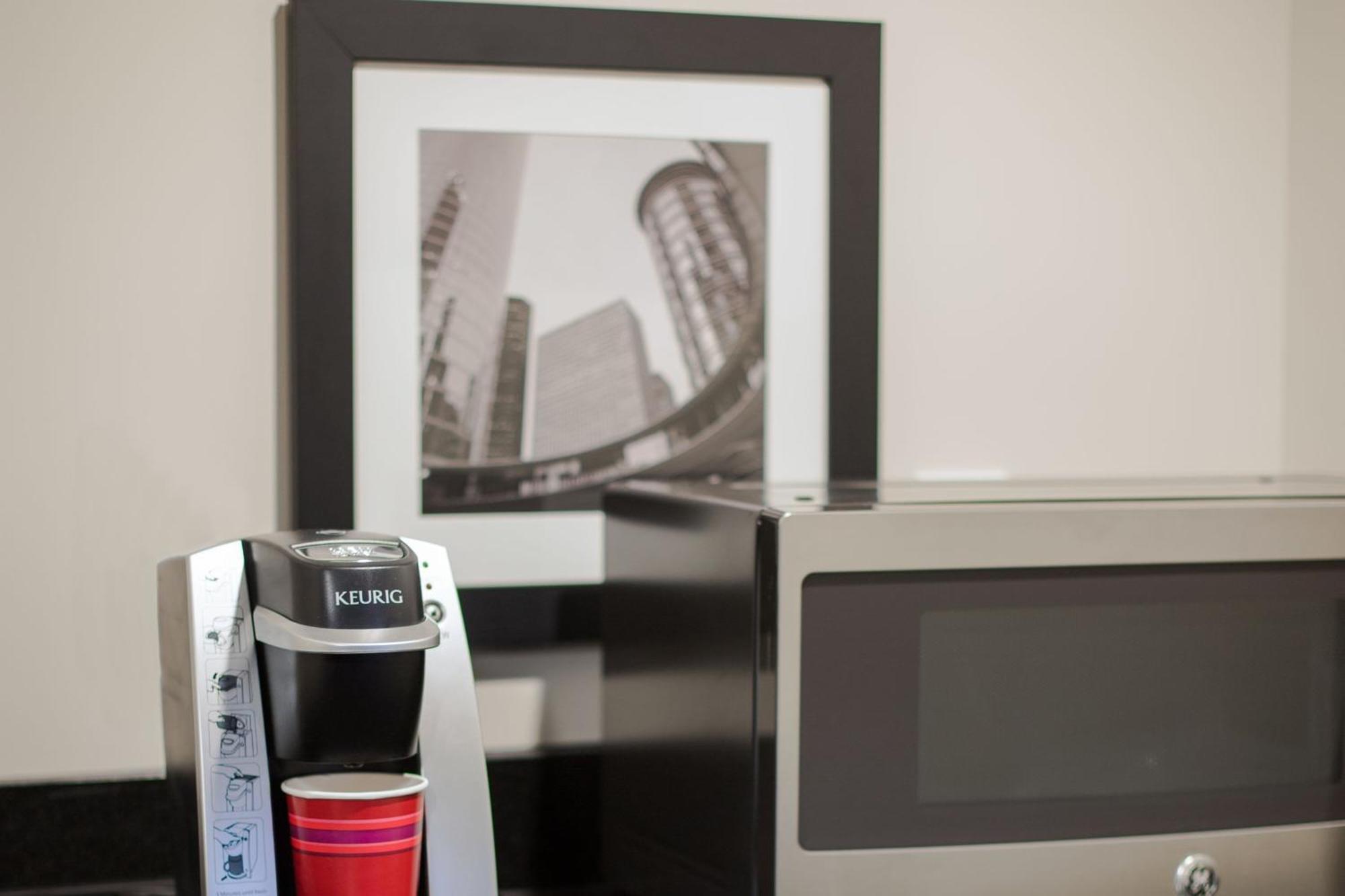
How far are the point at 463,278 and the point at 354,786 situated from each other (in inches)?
18.1

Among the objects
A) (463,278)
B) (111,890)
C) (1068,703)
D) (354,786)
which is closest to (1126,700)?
(1068,703)

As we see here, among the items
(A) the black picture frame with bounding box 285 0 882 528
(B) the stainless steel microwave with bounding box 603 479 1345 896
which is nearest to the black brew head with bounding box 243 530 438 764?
(B) the stainless steel microwave with bounding box 603 479 1345 896

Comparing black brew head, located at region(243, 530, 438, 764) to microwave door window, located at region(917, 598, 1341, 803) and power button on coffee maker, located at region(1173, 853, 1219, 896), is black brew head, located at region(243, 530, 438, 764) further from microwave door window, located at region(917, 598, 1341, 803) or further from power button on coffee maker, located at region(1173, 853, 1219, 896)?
power button on coffee maker, located at region(1173, 853, 1219, 896)

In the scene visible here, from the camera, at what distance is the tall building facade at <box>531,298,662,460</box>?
1011mm

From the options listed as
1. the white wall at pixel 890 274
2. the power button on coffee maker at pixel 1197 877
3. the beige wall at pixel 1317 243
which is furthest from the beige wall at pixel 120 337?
the beige wall at pixel 1317 243

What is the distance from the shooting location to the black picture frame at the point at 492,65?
0.96 m

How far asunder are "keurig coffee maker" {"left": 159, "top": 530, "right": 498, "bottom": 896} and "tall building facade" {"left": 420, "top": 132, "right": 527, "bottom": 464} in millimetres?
328

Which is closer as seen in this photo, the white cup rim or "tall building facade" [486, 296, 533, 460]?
the white cup rim

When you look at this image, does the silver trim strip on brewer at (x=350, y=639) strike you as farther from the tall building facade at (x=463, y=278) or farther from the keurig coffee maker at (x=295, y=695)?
the tall building facade at (x=463, y=278)

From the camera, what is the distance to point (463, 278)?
1.00 m

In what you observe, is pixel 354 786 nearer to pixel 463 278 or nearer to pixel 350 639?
pixel 350 639

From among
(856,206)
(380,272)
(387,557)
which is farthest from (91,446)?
(856,206)

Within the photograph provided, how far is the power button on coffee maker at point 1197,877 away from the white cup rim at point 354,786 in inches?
16.6

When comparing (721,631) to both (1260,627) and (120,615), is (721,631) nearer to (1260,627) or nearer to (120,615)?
(1260,627)
